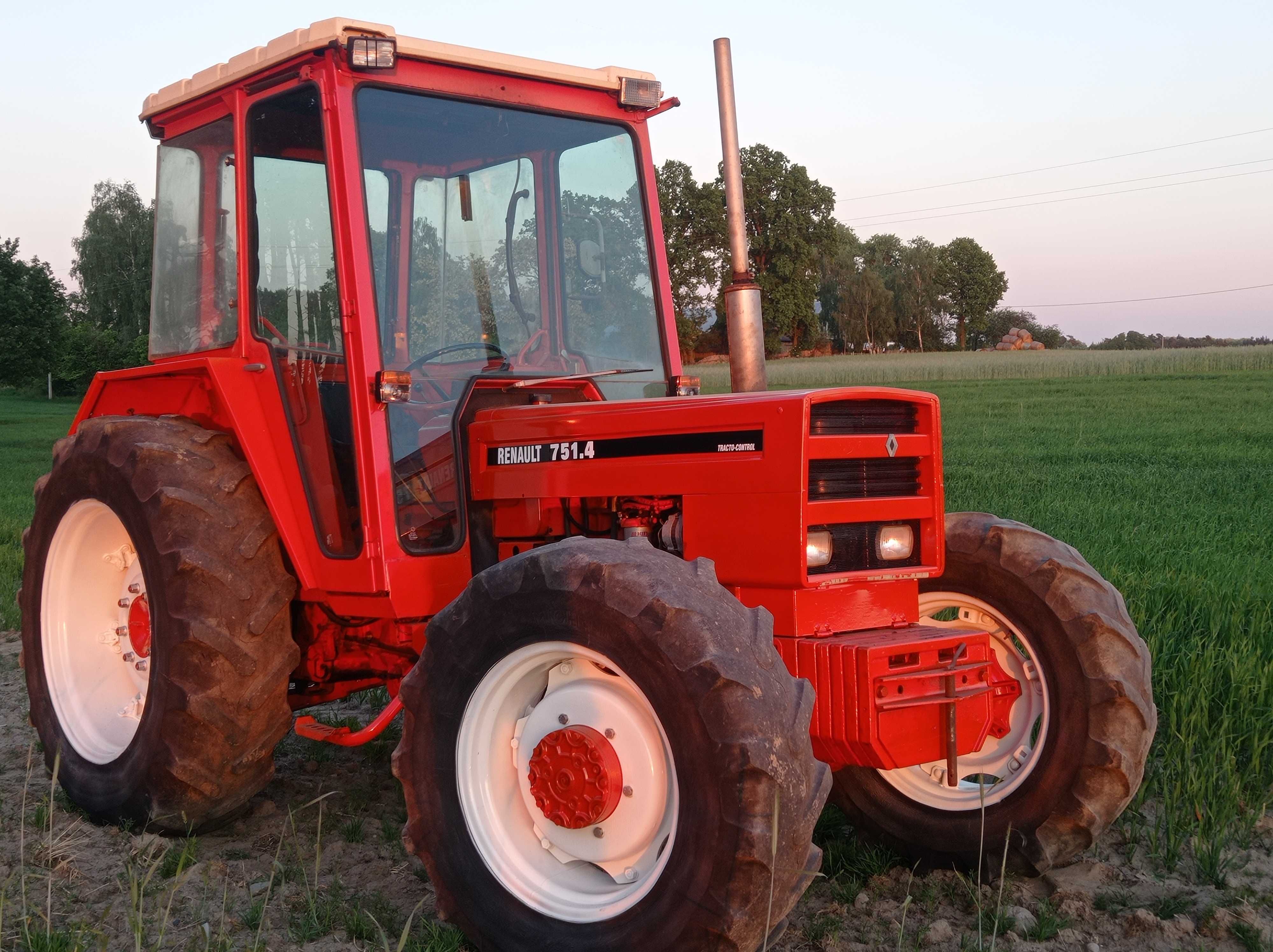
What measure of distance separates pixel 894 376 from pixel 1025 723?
43512 millimetres

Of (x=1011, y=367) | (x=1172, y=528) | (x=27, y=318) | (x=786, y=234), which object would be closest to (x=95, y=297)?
(x=27, y=318)

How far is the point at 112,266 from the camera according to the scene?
→ 54.7 meters

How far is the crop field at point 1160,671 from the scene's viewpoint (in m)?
3.50

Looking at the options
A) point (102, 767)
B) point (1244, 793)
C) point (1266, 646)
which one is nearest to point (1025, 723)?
point (1244, 793)

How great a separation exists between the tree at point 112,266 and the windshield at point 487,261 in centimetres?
5301

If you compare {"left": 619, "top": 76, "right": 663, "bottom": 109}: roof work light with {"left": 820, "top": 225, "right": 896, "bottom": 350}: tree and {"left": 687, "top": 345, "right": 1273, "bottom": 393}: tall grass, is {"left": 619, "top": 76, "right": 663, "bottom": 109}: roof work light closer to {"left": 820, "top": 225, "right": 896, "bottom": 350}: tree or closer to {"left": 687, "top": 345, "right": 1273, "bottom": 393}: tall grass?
{"left": 687, "top": 345, "right": 1273, "bottom": 393}: tall grass

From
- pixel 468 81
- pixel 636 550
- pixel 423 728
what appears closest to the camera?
pixel 636 550

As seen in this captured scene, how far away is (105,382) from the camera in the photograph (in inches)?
193

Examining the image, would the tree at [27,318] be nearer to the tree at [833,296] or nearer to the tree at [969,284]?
the tree at [833,296]

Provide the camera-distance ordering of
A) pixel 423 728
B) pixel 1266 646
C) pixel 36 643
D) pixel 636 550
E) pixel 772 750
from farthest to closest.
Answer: pixel 1266 646 → pixel 36 643 → pixel 423 728 → pixel 636 550 → pixel 772 750

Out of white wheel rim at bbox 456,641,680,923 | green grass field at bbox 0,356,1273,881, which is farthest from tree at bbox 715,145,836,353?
white wheel rim at bbox 456,641,680,923

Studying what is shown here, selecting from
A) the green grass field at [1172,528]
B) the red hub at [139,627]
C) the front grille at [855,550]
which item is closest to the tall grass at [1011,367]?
the green grass field at [1172,528]

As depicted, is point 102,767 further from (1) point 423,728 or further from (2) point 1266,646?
(2) point 1266,646

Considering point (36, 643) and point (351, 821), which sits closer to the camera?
point (351, 821)
